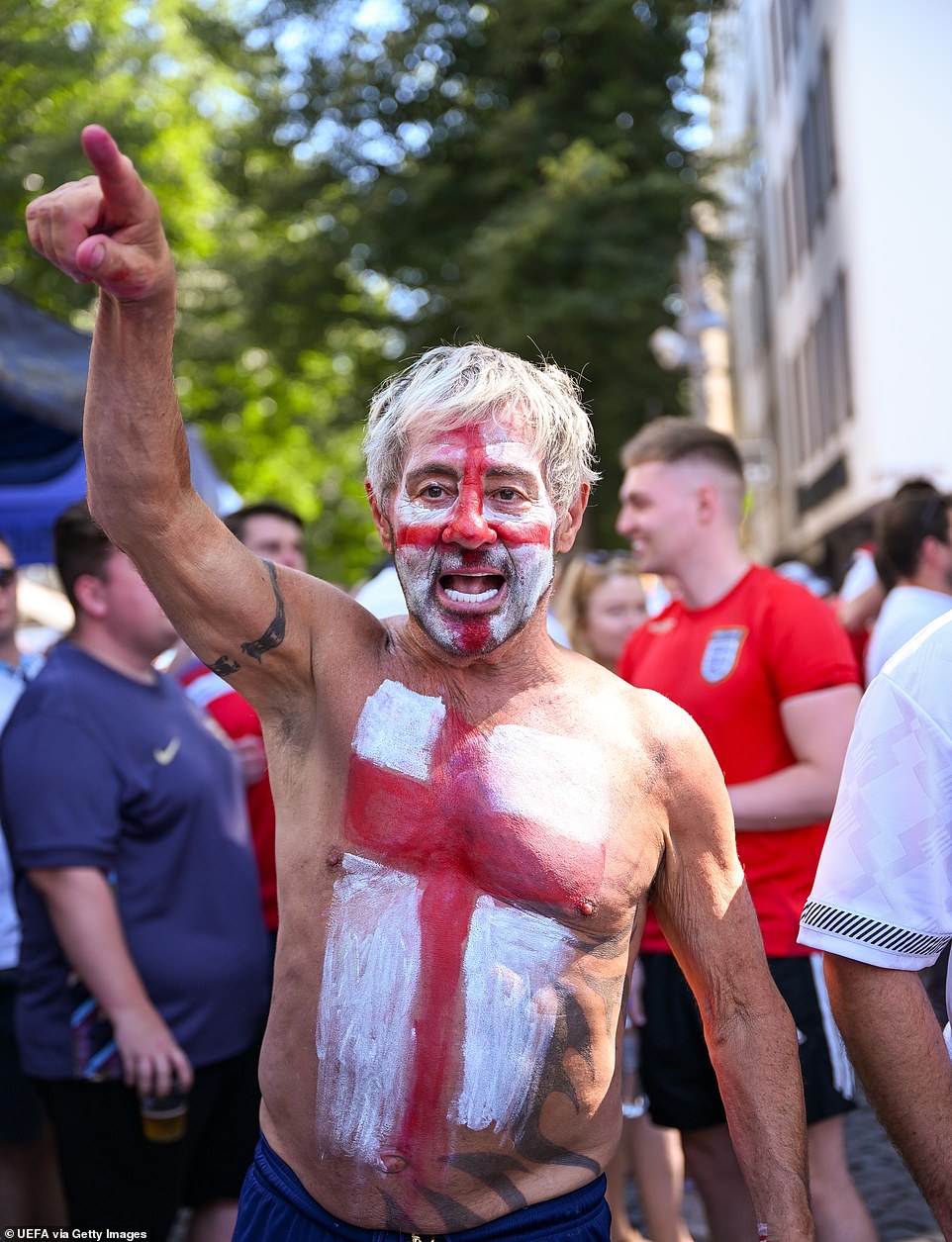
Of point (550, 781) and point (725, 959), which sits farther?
point (725, 959)

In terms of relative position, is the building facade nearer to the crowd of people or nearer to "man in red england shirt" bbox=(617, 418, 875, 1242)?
"man in red england shirt" bbox=(617, 418, 875, 1242)

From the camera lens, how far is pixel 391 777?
2.24 m

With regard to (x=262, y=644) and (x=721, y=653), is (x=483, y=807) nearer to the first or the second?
(x=262, y=644)

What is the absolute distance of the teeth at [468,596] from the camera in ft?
7.46

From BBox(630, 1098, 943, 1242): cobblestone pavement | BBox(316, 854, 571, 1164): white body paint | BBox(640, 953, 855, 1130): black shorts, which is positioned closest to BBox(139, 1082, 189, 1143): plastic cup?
BBox(640, 953, 855, 1130): black shorts

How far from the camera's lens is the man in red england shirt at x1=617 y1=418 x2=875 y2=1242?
3.62 m

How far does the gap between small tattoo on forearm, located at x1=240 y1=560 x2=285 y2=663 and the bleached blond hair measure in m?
0.29

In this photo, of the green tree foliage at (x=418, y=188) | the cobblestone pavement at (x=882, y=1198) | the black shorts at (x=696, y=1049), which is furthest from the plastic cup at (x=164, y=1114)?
the green tree foliage at (x=418, y=188)

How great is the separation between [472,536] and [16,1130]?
268 centimetres

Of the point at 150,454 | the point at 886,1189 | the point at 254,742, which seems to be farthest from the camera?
the point at 886,1189

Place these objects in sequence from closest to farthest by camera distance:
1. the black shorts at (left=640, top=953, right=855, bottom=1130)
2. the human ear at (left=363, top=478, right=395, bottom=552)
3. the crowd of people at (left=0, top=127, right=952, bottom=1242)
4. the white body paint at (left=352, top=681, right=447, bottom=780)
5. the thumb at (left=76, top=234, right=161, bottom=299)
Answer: the thumb at (left=76, top=234, right=161, bottom=299) → the crowd of people at (left=0, top=127, right=952, bottom=1242) → the white body paint at (left=352, top=681, right=447, bottom=780) → the human ear at (left=363, top=478, right=395, bottom=552) → the black shorts at (left=640, top=953, right=855, bottom=1130)

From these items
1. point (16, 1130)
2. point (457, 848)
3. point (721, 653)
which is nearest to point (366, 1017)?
point (457, 848)

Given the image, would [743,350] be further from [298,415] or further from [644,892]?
[644,892]

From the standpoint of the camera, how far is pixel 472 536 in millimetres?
2252
